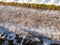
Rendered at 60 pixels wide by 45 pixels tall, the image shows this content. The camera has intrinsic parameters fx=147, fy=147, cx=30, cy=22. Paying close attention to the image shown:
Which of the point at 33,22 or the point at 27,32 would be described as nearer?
the point at 27,32

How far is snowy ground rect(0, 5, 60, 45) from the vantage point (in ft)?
3.78

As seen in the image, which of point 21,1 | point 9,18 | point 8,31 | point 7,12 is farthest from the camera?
point 21,1

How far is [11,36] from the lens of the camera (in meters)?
1.13

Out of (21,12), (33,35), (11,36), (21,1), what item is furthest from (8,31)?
(21,1)

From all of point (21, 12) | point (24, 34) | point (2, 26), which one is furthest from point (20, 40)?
point (21, 12)

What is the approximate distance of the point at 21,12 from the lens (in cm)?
157

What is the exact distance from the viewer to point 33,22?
52.2 inches

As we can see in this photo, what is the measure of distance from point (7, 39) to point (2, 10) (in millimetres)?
584

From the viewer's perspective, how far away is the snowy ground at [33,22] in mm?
1153

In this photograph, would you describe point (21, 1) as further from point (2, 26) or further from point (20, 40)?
point (20, 40)

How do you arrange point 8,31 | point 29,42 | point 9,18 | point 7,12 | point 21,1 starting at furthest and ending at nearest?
point 21,1 < point 7,12 < point 9,18 < point 8,31 < point 29,42

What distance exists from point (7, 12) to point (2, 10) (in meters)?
0.10

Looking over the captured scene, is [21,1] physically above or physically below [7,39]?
above

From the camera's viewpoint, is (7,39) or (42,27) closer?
(7,39)
